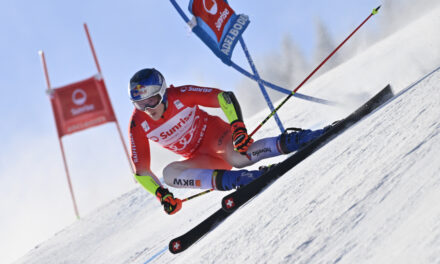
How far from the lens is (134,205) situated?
29.0 ft

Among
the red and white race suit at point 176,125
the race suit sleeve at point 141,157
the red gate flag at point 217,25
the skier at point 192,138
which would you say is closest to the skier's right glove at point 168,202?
the skier at point 192,138

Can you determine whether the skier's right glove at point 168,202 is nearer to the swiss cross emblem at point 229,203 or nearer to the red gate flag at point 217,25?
the swiss cross emblem at point 229,203

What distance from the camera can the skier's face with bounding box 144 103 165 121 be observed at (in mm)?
4523

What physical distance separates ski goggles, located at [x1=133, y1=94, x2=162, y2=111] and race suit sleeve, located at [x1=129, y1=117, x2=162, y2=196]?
0.90 feet

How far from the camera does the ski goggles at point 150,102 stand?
445cm

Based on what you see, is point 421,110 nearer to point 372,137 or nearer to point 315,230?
point 372,137

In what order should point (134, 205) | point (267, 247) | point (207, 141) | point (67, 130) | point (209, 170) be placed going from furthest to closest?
point (67, 130) < point (134, 205) < point (207, 141) < point (209, 170) < point (267, 247)

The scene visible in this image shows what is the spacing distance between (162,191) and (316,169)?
77.4 inches

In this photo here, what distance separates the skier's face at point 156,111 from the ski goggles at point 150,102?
0.11ft

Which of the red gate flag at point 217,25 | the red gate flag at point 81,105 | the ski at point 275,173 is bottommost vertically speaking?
the ski at point 275,173

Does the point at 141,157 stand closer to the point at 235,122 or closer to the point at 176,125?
the point at 176,125

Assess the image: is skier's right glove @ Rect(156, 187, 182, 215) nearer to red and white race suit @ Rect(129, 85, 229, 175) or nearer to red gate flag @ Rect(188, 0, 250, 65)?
red and white race suit @ Rect(129, 85, 229, 175)

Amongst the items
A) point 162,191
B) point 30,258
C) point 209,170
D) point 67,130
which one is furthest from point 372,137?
point 67,130

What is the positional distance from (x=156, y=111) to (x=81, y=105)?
30.8 feet
